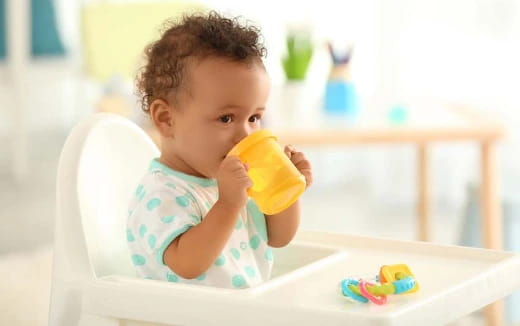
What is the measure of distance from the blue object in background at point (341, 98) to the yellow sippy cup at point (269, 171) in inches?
48.3

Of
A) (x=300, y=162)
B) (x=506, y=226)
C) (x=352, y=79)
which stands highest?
(x=300, y=162)

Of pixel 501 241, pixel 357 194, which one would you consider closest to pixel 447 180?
pixel 357 194

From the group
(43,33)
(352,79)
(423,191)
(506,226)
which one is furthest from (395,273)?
(43,33)

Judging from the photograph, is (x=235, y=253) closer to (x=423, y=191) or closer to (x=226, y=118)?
(x=226, y=118)

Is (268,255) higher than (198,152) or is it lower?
lower

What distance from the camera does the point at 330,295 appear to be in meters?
1.19

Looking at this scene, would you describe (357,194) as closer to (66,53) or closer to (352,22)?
(352,22)

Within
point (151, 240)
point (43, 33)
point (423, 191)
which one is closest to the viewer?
point (151, 240)

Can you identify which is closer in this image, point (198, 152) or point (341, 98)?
point (198, 152)

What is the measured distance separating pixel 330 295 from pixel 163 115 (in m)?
0.31

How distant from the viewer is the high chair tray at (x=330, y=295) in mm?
1097

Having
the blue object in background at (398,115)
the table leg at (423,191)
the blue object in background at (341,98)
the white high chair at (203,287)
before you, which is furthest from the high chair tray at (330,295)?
the table leg at (423,191)

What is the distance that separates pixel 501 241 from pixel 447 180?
3.22ft

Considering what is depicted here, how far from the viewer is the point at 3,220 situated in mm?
3105
